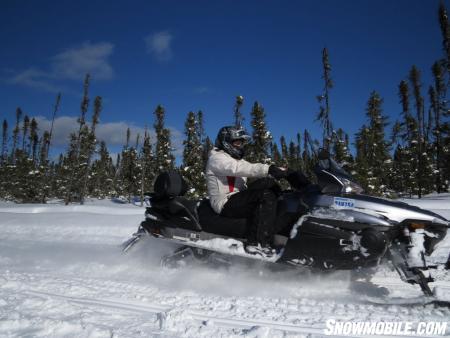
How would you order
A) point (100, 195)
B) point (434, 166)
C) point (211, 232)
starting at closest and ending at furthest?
1. point (211, 232)
2. point (434, 166)
3. point (100, 195)

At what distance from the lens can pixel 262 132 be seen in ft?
86.7

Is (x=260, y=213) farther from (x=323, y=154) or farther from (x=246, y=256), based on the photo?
(x=323, y=154)

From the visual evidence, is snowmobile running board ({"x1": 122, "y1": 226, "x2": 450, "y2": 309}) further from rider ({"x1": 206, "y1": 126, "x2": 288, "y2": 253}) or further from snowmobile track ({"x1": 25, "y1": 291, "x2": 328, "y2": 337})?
snowmobile track ({"x1": 25, "y1": 291, "x2": 328, "y2": 337})

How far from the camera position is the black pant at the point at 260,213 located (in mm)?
4184

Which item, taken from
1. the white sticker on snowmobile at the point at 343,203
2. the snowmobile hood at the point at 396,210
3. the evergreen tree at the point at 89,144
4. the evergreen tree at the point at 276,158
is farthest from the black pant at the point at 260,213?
the evergreen tree at the point at 89,144

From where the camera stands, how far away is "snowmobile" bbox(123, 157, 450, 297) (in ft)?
11.5

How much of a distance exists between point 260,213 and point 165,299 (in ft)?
4.96

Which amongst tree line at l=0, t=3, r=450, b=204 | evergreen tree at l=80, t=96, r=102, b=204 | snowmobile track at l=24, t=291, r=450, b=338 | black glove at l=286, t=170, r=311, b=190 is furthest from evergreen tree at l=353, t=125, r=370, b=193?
evergreen tree at l=80, t=96, r=102, b=204

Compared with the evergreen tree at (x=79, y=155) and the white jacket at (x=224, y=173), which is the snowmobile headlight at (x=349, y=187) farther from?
the evergreen tree at (x=79, y=155)

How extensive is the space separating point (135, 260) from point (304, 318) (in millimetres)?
3176

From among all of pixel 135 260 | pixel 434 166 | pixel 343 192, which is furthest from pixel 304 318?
pixel 434 166

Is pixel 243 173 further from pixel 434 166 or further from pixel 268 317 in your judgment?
pixel 434 166

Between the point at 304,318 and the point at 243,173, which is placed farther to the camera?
the point at 243,173

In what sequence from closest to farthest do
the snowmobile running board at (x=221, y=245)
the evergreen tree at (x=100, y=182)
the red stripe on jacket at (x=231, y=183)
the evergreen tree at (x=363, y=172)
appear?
the snowmobile running board at (x=221, y=245) < the red stripe on jacket at (x=231, y=183) < the evergreen tree at (x=363, y=172) < the evergreen tree at (x=100, y=182)
